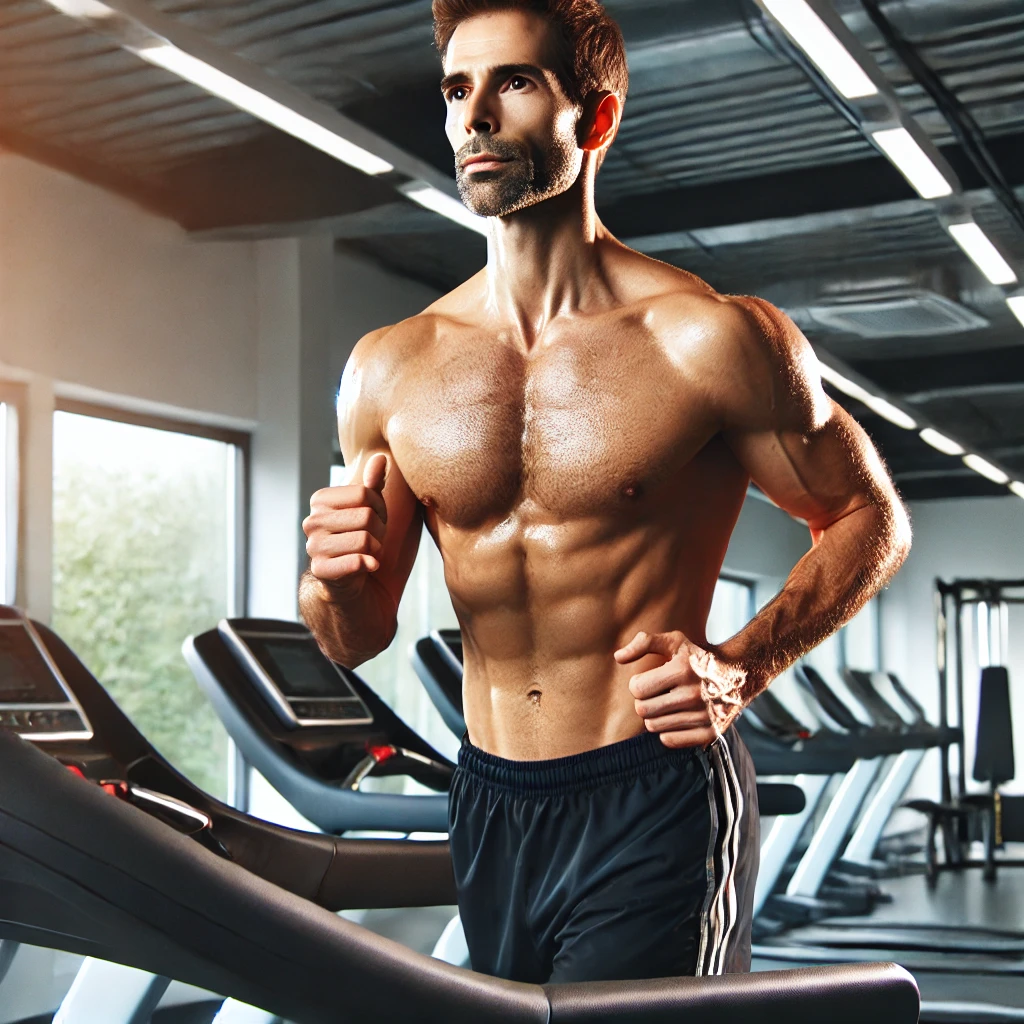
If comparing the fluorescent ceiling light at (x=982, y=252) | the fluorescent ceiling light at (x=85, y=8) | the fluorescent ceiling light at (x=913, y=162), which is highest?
the fluorescent ceiling light at (x=85, y=8)

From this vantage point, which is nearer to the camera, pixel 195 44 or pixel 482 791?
pixel 482 791

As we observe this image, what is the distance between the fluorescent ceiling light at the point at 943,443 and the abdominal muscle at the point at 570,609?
4651 mm

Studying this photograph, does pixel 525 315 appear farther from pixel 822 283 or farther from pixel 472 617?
pixel 822 283

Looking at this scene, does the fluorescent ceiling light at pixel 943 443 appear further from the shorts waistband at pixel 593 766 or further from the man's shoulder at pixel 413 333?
the shorts waistband at pixel 593 766

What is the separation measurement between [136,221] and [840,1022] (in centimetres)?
411

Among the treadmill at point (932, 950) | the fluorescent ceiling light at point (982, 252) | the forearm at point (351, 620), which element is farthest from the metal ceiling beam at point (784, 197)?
the forearm at point (351, 620)

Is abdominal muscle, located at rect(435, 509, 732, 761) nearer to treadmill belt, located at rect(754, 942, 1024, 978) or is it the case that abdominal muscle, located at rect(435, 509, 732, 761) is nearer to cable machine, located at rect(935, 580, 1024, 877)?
treadmill belt, located at rect(754, 942, 1024, 978)

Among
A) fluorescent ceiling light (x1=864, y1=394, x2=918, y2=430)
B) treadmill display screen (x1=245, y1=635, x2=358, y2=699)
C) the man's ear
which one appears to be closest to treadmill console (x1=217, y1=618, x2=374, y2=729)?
treadmill display screen (x1=245, y1=635, x2=358, y2=699)

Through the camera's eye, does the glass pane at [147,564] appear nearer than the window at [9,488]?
No

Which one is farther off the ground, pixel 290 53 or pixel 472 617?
pixel 290 53

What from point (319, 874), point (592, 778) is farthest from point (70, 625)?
point (592, 778)

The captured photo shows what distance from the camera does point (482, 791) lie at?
1601mm

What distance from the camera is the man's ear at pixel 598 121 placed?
1595mm

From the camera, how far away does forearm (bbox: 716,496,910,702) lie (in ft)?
4.73
